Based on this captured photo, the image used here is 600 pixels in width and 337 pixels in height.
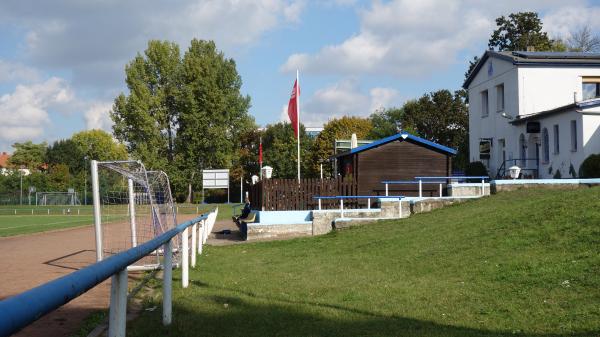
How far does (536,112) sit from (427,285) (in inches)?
1083

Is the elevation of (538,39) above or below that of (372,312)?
above

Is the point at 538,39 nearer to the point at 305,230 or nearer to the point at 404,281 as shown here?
the point at 305,230

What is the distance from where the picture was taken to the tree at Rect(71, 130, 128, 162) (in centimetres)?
13188

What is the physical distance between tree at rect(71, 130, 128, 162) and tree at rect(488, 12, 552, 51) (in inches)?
3368

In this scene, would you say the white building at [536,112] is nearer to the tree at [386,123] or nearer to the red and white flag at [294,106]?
the red and white flag at [294,106]

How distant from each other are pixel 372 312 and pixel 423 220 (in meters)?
12.2

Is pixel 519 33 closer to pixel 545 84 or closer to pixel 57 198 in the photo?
pixel 545 84

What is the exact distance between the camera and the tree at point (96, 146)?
5192 inches

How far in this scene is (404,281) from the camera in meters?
10.6

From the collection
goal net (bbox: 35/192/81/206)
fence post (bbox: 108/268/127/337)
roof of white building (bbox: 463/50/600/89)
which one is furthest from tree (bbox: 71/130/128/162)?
fence post (bbox: 108/268/127/337)

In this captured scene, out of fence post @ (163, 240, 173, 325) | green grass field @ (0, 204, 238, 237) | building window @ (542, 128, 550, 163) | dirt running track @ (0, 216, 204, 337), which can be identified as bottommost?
green grass field @ (0, 204, 238, 237)

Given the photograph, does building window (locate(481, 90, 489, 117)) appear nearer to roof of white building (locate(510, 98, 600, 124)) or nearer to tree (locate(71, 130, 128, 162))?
roof of white building (locate(510, 98, 600, 124))

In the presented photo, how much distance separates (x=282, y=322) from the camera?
7.32 metres

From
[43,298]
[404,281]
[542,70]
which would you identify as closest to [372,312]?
[404,281]
